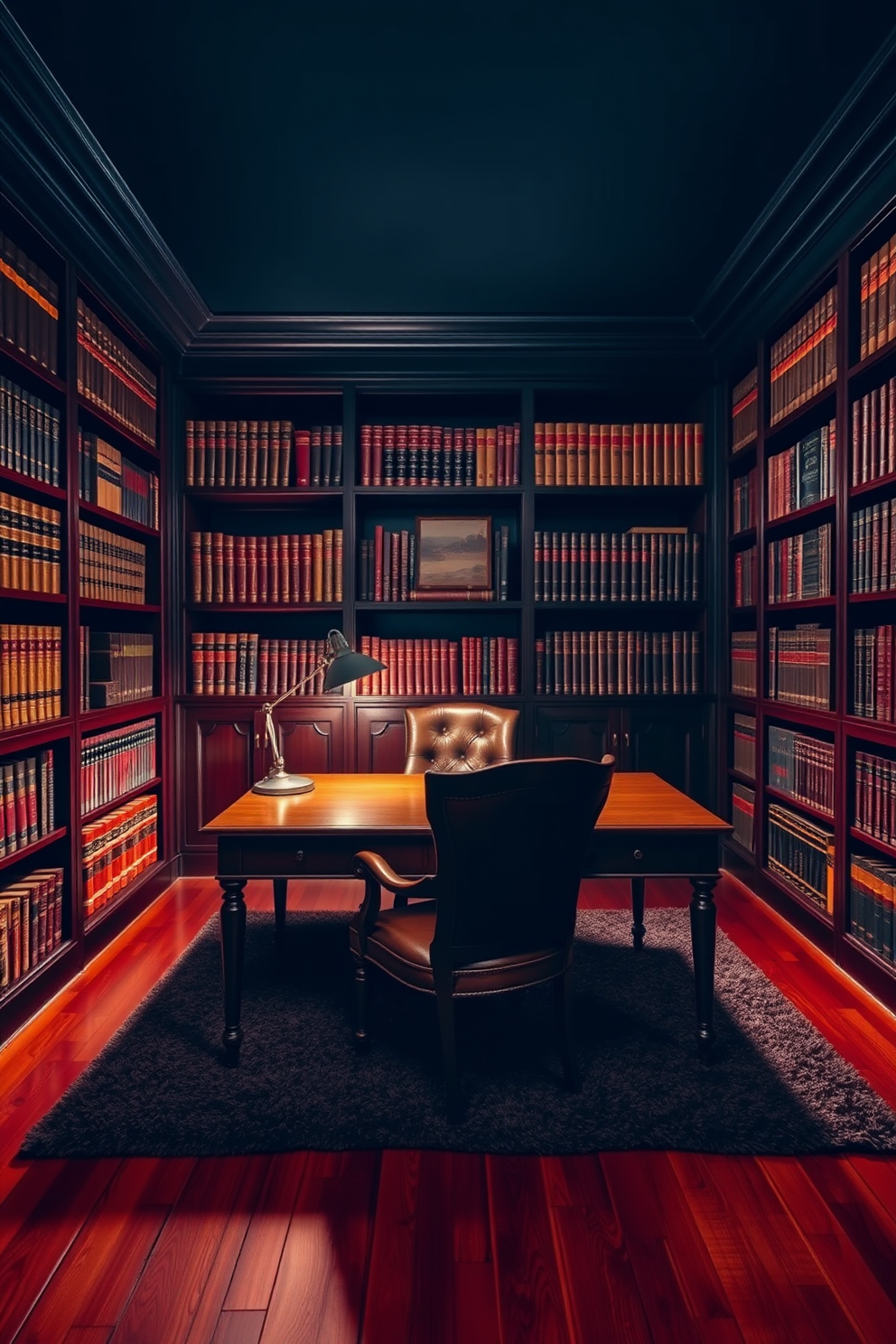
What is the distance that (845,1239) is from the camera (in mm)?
1457

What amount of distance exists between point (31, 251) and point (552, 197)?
6.21ft

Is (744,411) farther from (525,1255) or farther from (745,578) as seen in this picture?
(525,1255)

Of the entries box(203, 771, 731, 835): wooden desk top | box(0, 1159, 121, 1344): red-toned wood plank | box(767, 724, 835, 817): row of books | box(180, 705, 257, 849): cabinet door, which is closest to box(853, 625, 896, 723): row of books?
box(767, 724, 835, 817): row of books

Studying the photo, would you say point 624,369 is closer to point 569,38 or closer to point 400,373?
point 400,373

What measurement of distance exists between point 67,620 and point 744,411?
10.4 ft

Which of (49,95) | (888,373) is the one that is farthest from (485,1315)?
(49,95)

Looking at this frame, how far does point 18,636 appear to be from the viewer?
2.38 metres

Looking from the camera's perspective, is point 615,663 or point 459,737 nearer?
point 459,737

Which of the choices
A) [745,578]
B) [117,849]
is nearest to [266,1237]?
[117,849]

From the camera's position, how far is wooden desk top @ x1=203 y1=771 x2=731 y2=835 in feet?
6.57

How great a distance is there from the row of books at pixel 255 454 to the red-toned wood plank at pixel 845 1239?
3.26m

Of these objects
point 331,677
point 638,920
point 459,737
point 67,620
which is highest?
point 67,620

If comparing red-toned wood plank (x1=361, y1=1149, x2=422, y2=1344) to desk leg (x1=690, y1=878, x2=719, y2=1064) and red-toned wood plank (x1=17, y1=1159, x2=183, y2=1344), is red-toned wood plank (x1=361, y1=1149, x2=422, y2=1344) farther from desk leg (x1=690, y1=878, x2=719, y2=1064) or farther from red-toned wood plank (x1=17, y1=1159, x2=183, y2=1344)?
desk leg (x1=690, y1=878, x2=719, y2=1064)

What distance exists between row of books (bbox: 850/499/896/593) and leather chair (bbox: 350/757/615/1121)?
1364 millimetres
